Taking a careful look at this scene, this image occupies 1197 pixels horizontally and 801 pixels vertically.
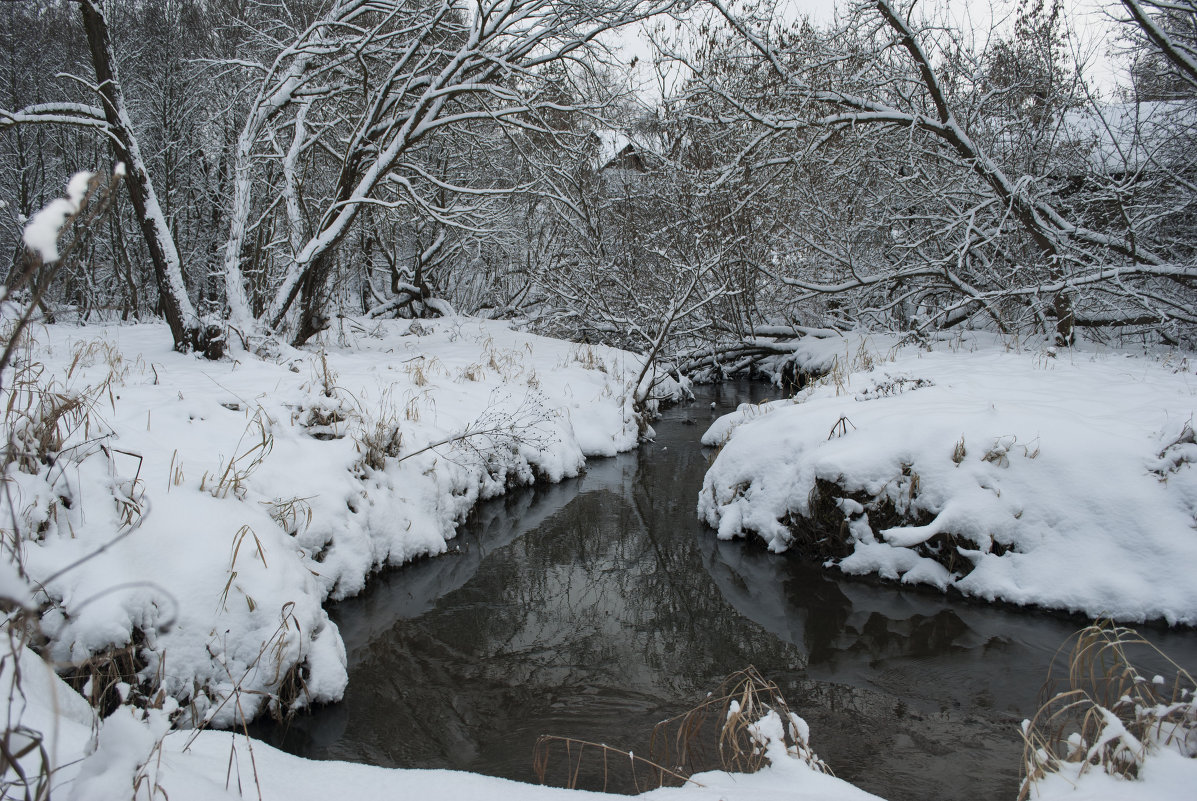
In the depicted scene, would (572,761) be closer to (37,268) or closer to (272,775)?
(272,775)

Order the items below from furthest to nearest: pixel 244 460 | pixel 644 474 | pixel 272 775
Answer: pixel 644 474, pixel 244 460, pixel 272 775

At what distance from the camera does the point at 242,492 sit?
14.4ft

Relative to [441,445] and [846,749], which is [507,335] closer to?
[441,445]

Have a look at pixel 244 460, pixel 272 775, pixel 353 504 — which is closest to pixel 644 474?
pixel 353 504

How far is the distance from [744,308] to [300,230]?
7938 millimetres

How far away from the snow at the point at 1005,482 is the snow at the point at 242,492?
2.85m

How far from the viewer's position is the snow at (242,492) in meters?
3.28

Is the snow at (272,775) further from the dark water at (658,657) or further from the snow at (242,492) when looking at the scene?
the dark water at (658,657)

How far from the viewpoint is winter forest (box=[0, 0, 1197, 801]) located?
2.94m

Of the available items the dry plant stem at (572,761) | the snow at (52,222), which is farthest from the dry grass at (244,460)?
the snow at (52,222)

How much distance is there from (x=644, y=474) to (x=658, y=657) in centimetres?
437

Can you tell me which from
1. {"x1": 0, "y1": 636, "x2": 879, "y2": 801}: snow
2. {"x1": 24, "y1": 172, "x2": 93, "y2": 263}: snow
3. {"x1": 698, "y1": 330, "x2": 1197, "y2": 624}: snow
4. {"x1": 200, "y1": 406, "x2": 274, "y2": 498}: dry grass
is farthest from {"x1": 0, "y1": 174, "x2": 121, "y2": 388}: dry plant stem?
{"x1": 698, "y1": 330, "x2": 1197, "y2": 624}: snow

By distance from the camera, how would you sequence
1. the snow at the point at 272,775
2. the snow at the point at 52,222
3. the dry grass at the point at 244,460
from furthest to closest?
1. the dry grass at the point at 244,460
2. the snow at the point at 272,775
3. the snow at the point at 52,222

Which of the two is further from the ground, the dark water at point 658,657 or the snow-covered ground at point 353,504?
the snow-covered ground at point 353,504
